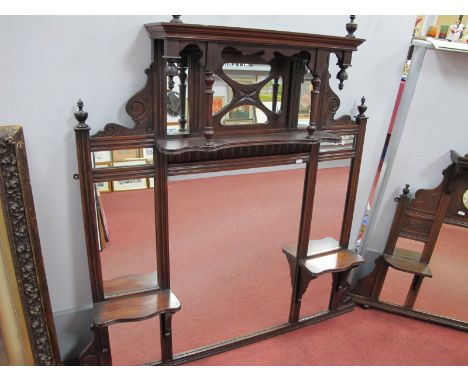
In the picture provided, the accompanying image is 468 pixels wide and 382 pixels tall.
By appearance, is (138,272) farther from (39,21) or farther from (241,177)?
(39,21)

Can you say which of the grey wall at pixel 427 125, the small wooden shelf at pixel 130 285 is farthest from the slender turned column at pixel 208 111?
the grey wall at pixel 427 125

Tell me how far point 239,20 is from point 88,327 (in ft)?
5.39

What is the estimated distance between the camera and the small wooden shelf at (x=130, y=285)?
1.68 m

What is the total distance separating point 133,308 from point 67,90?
0.96 m

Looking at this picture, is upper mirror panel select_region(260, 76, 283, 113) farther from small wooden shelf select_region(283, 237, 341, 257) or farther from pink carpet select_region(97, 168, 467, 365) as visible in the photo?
small wooden shelf select_region(283, 237, 341, 257)

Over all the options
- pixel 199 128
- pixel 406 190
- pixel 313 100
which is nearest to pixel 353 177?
pixel 406 190

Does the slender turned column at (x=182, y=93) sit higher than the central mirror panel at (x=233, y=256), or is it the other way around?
the slender turned column at (x=182, y=93)

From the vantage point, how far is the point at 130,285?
1.71m

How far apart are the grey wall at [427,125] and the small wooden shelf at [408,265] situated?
0.27m

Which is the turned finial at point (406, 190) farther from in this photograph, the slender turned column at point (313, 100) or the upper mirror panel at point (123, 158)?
the upper mirror panel at point (123, 158)

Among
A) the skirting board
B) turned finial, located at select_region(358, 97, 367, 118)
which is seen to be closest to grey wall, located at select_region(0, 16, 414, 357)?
the skirting board

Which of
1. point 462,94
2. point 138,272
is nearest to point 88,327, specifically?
point 138,272

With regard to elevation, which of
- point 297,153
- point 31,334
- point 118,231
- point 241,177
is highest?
point 297,153

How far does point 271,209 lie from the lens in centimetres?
228
